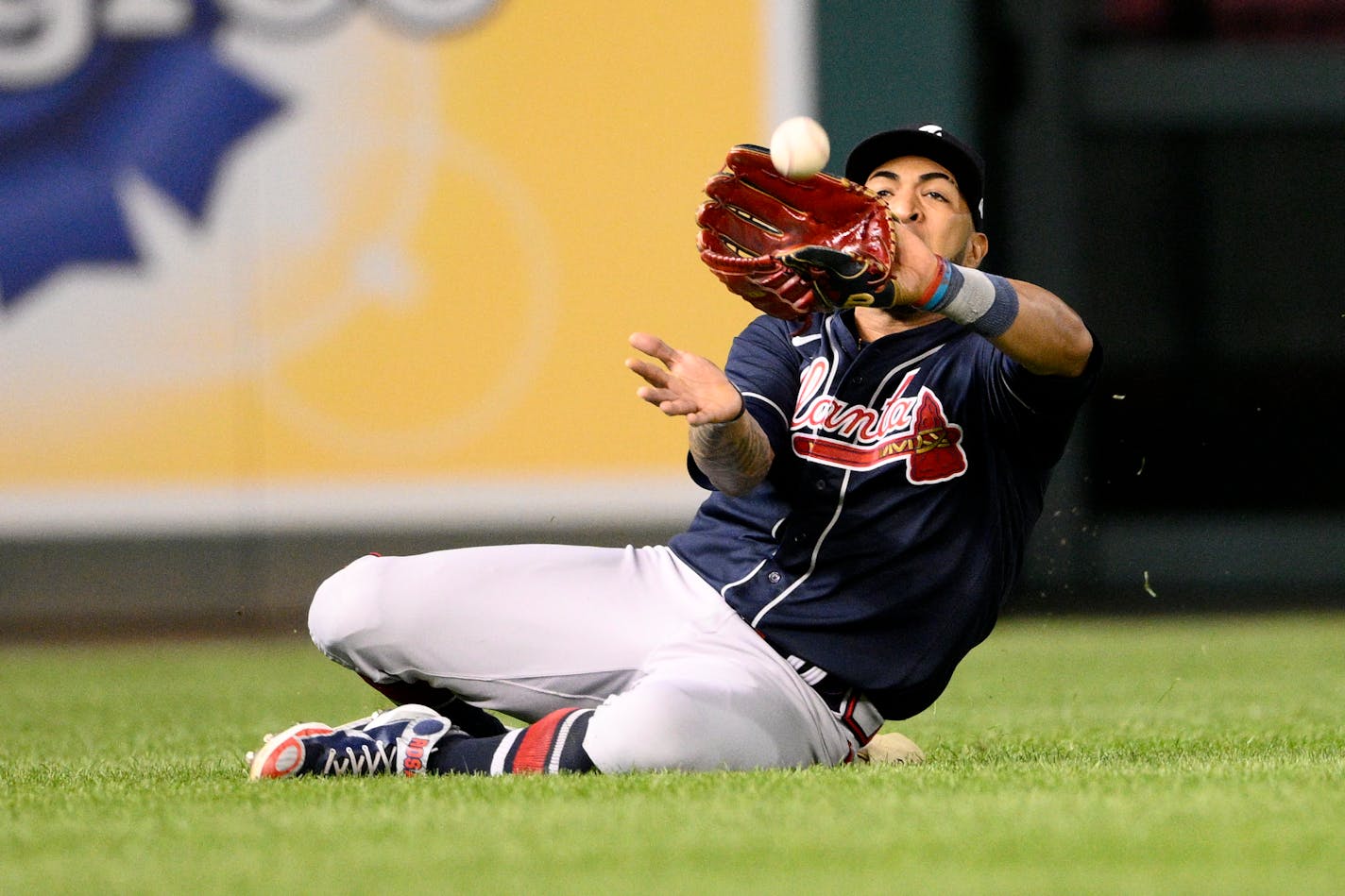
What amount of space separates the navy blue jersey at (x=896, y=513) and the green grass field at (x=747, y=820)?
24 centimetres

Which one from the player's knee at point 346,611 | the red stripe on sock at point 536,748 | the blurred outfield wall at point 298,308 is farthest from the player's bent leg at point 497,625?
the blurred outfield wall at point 298,308

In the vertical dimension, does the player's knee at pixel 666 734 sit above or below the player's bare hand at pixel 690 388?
below

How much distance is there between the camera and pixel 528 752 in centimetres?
326

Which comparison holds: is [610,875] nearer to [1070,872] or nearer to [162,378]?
[1070,872]

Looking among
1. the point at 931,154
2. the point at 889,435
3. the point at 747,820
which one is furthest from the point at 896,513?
the point at 747,820

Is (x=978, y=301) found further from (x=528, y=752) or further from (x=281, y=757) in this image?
(x=281, y=757)

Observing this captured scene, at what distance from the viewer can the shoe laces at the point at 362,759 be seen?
10.7ft

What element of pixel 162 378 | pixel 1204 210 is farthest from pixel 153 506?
pixel 1204 210

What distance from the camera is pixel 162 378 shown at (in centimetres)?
857

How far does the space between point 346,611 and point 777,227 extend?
1079 mm

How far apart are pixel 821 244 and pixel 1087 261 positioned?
662 cm

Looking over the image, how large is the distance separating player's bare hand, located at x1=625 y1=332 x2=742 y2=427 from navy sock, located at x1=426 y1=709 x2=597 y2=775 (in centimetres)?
59

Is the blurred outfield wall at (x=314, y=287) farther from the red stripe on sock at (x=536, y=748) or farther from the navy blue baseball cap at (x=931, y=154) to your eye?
the red stripe on sock at (x=536, y=748)

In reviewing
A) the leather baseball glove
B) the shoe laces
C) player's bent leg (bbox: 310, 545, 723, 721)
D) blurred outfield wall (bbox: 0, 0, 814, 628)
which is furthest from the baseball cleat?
blurred outfield wall (bbox: 0, 0, 814, 628)
